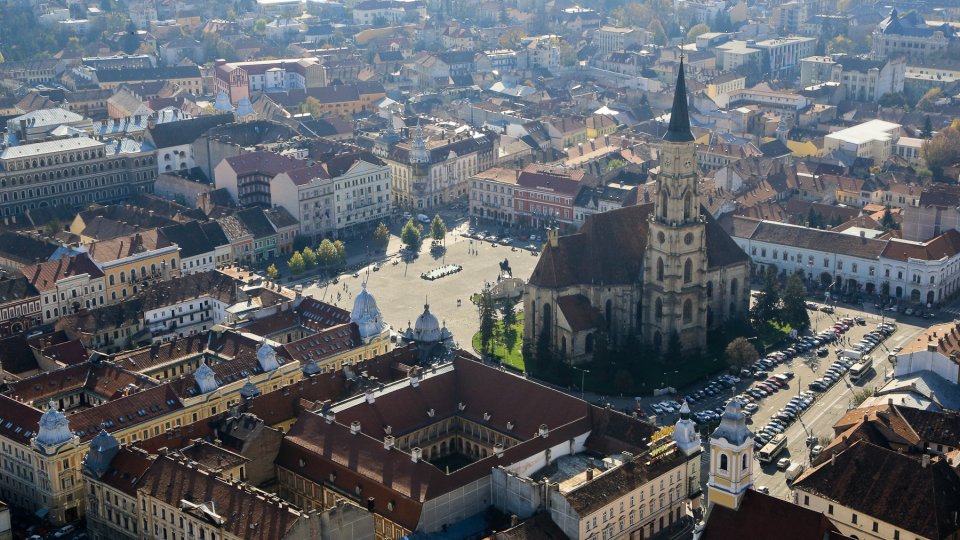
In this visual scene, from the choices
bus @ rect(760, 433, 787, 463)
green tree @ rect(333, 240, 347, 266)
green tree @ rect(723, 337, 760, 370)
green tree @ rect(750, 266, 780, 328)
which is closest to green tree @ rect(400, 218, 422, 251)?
green tree @ rect(333, 240, 347, 266)

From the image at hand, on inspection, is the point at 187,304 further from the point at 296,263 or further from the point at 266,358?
the point at 266,358

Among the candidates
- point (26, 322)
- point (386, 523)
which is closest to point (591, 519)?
point (386, 523)

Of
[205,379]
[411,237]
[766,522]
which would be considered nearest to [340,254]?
[411,237]

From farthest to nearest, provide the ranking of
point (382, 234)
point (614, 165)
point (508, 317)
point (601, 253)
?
1. point (614, 165)
2. point (382, 234)
3. point (508, 317)
4. point (601, 253)

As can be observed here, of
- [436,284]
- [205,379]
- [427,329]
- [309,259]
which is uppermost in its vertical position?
[427,329]

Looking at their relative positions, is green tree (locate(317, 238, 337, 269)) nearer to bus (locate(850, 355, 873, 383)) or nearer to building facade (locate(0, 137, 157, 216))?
building facade (locate(0, 137, 157, 216))

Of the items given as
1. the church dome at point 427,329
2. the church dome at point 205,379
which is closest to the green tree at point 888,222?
the church dome at point 427,329

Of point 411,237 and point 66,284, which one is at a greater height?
point 66,284

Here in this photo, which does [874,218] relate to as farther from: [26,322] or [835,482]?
[26,322]
